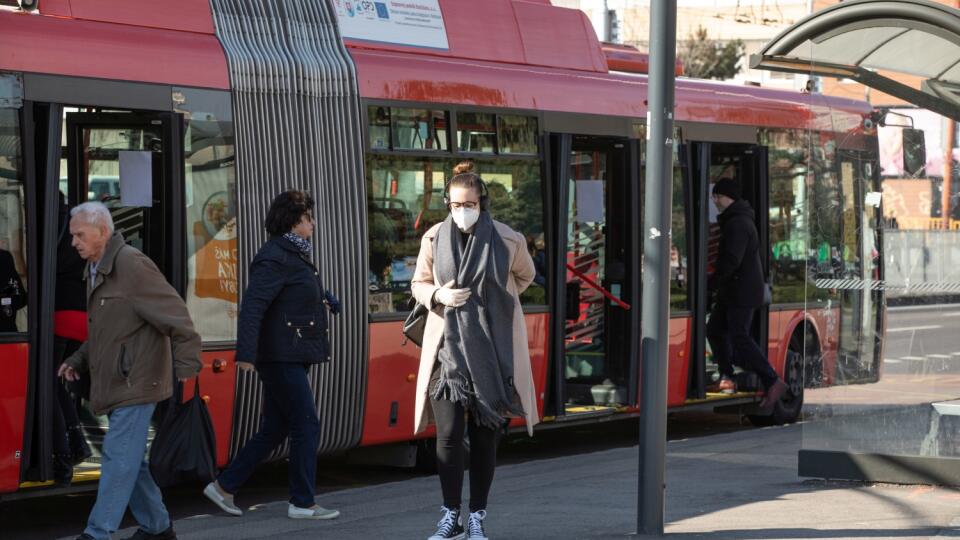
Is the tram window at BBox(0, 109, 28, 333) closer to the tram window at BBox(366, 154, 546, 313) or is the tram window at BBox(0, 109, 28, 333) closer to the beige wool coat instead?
the beige wool coat

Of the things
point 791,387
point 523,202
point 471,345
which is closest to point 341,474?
point 523,202

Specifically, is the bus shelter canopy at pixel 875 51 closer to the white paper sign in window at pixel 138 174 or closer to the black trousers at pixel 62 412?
the white paper sign in window at pixel 138 174

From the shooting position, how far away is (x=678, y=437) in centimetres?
1381

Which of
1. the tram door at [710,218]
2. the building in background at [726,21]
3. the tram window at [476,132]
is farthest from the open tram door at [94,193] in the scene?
the building in background at [726,21]

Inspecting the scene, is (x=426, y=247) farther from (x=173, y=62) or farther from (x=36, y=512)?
(x=36, y=512)

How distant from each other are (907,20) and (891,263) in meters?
1.54

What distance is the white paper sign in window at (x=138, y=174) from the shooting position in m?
9.11

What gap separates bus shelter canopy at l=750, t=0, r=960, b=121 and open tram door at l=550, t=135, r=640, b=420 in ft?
8.54

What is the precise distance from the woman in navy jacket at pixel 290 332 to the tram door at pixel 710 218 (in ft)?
16.7

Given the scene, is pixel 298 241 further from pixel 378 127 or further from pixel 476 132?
pixel 476 132

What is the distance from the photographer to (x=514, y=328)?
7922 mm

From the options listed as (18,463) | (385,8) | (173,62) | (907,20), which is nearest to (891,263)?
(907,20)

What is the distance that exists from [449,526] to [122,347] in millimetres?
1742

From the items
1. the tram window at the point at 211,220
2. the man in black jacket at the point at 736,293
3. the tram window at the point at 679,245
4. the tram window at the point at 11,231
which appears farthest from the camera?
the man in black jacket at the point at 736,293
